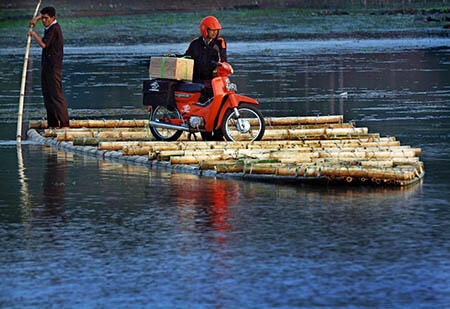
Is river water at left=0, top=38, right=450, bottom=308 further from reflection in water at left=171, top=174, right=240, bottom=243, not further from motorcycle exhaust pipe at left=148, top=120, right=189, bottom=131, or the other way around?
motorcycle exhaust pipe at left=148, top=120, right=189, bottom=131

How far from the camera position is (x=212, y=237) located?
981 centimetres

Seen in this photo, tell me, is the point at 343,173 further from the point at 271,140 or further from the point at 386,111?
the point at 386,111

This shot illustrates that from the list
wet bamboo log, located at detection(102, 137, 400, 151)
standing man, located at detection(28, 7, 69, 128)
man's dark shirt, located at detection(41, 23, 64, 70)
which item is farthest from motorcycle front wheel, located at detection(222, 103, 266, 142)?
man's dark shirt, located at detection(41, 23, 64, 70)

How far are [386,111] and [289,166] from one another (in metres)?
8.51

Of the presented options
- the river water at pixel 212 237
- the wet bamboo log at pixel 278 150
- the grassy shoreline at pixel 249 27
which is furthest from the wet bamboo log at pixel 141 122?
the grassy shoreline at pixel 249 27

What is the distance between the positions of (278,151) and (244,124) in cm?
145

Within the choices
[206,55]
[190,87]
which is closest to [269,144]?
[190,87]

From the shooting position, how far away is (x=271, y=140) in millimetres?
16344

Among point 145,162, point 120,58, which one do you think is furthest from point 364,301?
point 120,58

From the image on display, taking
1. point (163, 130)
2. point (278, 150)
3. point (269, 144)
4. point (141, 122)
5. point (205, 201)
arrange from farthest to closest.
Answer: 1. point (141, 122)
2. point (163, 130)
3. point (269, 144)
4. point (278, 150)
5. point (205, 201)

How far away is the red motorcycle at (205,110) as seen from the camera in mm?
15672

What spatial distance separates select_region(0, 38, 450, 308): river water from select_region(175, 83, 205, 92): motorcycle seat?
1700mm

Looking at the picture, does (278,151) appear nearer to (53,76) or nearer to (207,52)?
(207,52)

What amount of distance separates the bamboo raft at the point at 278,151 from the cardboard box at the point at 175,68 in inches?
33.5
